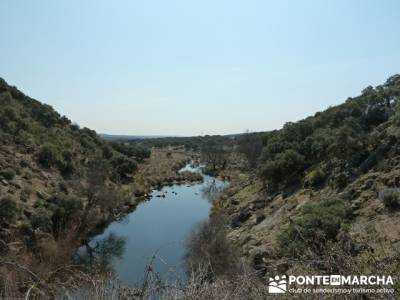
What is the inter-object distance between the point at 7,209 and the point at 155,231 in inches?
512

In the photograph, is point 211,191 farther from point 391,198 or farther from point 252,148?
point 391,198

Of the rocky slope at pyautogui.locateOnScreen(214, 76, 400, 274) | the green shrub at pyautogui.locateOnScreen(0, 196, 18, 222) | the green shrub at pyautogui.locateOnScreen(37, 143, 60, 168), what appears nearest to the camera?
the rocky slope at pyautogui.locateOnScreen(214, 76, 400, 274)

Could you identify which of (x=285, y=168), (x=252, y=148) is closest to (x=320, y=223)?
(x=285, y=168)

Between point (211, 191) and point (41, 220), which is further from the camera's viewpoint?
point (211, 191)

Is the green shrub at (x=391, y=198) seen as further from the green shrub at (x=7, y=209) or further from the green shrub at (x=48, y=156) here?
the green shrub at (x=48, y=156)

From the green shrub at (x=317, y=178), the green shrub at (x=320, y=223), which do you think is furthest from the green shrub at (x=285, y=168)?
the green shrub at (x=320, y=223)

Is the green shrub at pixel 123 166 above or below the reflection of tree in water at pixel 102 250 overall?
above

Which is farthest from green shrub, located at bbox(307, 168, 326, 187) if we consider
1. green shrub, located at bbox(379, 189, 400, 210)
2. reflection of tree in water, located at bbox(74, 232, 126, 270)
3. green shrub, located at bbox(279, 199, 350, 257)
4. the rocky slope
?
reflection of tree in water, located at bbox(74, 232, 126, 270)

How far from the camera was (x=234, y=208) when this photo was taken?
35281 millimetres

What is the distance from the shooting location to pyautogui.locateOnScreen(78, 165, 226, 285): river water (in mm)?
24328

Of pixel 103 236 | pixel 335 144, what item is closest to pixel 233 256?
pixel 335 144

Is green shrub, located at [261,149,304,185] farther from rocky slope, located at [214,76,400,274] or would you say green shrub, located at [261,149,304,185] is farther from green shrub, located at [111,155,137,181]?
green shrub, located at [111,155,137,181]

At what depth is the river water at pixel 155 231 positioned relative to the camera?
24.3m

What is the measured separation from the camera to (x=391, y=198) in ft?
61.5
